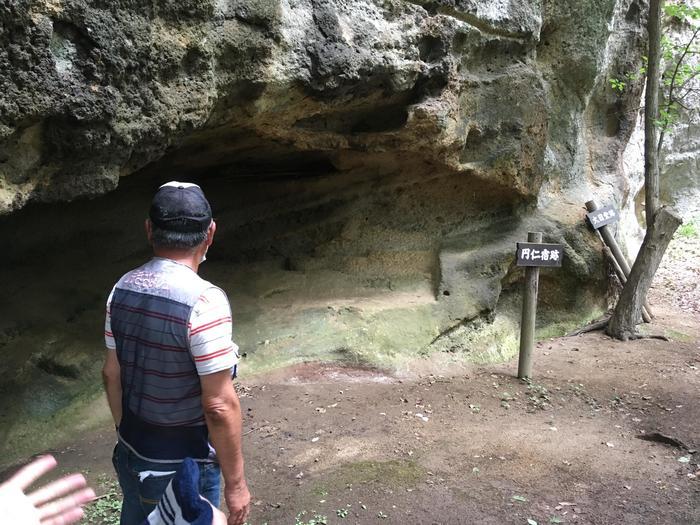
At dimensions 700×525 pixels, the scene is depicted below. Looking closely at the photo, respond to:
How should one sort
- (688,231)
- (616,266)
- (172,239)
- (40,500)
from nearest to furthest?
(40,500), (172,239), (616,266), (688,231)

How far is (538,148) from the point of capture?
21.9 feet

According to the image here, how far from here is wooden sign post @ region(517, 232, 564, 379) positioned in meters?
5.23

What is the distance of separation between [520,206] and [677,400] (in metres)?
2.84

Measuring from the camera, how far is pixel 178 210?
71.0 inches

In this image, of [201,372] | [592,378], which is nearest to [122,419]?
[201,372]

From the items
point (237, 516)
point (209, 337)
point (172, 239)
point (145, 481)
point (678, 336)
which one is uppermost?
point (172, 239)

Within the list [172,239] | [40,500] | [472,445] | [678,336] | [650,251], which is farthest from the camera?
[678,336]

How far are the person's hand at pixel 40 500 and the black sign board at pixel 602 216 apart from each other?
687cm

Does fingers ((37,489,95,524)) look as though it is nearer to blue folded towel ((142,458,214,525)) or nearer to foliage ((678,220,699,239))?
blue folded towel ((142,458,214,525))

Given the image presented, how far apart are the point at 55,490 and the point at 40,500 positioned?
46 millimetres

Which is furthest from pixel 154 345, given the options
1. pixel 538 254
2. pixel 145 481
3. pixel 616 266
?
pixel 616 266

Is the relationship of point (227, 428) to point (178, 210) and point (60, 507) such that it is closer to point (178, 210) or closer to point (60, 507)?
point (60, 507)

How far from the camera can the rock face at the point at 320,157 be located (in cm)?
308

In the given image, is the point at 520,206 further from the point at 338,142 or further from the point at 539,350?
the point at 338,142
